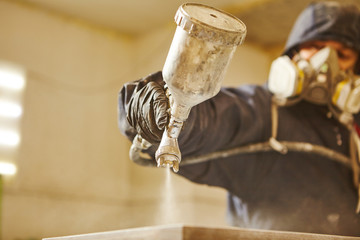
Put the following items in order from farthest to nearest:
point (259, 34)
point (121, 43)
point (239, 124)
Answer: point (121, 43), point (259, 34), point (239, 124)

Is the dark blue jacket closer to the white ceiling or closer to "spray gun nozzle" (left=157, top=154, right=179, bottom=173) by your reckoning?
"spray gun nozzle" (left=157, top=154, right=179, bottom=173)

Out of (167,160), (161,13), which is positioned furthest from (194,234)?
(161,13)

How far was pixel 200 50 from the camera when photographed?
0.79m

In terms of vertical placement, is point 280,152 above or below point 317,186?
above

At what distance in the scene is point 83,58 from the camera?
173 inches

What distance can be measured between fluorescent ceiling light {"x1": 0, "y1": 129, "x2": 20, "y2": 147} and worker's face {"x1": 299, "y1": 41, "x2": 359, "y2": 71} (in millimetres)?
2645

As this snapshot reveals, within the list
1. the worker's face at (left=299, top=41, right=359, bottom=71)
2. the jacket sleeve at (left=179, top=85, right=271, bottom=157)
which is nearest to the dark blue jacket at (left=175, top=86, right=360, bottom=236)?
the jacket sleeve at (left=179, top=85, right=271, bottom=157)

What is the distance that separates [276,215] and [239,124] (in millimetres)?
384

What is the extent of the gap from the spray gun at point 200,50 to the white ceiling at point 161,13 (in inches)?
120

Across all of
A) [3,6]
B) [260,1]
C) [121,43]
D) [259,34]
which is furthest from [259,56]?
[3,6]

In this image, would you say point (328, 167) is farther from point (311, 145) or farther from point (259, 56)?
point (259, 56)

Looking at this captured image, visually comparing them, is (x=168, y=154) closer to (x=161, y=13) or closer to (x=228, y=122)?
(x=228, y=122)

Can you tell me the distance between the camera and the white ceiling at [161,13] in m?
3.83

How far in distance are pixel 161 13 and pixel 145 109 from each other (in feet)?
10.6
